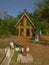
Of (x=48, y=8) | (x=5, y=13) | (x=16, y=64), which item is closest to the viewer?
(x=16, y=64)

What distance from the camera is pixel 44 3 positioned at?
69.3ft

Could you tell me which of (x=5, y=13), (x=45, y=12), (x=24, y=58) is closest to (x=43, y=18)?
(x=45, y=12)

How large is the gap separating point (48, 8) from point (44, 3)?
0.95 metres

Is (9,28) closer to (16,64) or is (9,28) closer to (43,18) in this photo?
(43,18)

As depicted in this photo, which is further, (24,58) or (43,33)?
(43,33)

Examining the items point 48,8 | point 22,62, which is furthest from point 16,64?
point 48,8

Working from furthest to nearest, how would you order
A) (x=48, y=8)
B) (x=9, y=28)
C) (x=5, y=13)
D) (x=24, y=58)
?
(x=5, y=13) < (x=9, y=28) < (x=48, y=8) < (x=24, y=58)

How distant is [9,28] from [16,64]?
25.7 meters

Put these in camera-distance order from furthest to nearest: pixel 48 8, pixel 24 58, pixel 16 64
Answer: pixel 48 8
pixel 24 58
pixel 16 64

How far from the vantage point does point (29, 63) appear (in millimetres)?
12172

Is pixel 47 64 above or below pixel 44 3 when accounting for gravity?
below

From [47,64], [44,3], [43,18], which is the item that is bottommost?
[47,64]

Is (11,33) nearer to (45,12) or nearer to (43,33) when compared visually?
(43,33)

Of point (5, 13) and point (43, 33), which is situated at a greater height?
point (5, 13)
